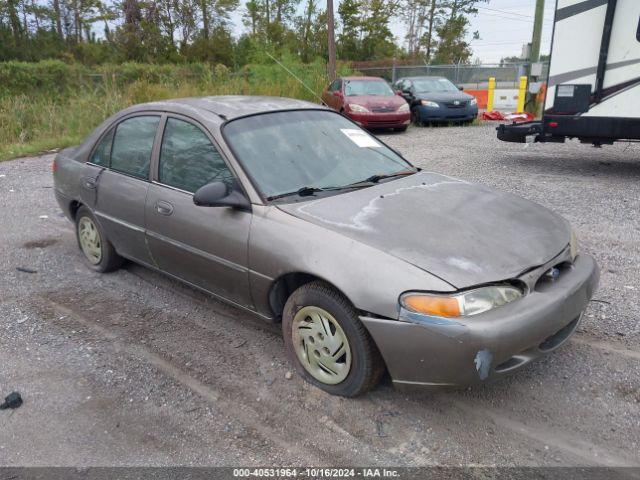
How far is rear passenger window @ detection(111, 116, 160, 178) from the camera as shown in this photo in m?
3.97

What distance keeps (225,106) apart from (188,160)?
0.49 meters

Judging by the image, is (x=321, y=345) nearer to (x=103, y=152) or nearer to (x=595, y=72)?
(x=103, y=152)

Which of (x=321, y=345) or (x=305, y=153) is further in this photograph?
(x=305, y=153)

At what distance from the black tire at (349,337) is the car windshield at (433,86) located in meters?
13.8

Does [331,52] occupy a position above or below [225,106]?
above

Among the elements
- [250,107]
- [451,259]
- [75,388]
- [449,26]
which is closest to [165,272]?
[75,388]

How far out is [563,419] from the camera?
2713 millimetres

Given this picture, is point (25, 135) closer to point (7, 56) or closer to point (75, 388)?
point (75, 388)

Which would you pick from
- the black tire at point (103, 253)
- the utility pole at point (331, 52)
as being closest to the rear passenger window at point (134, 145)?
the black tire at point (103, 253)

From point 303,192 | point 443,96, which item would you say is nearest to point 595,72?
point 303,192

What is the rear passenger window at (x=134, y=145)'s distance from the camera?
3.97 m

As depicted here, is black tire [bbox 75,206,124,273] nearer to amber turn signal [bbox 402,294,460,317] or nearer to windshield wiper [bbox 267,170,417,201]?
windshield wiper [bbox 267,170,417,201]

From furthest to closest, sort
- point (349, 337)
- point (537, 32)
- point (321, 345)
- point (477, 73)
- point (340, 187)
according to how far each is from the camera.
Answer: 1. point (477, 73)
2. point (537, 32)
3. point (340, 187)
4. point (321, 345)
5. point (349, 337)

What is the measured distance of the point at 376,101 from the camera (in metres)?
13.6
